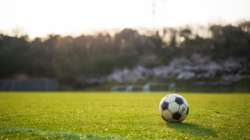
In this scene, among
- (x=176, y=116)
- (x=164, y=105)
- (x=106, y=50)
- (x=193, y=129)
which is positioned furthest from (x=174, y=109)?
(x=106, y=50)

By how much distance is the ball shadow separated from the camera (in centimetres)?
901

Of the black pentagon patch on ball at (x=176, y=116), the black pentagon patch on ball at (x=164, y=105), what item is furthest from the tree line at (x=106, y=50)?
the black pentagon patch on ball at (x=176, y=116)

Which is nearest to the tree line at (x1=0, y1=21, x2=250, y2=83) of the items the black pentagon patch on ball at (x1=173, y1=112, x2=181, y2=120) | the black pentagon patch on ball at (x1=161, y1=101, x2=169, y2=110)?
the black pentagon patch on ball at (x1=161, y1=101, x2=169, y2=110)

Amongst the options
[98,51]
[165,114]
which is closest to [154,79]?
[98,51]

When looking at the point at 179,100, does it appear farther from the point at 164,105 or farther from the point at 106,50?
the point at 106,50

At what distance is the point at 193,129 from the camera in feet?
32.0

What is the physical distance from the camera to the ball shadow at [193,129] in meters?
9.01

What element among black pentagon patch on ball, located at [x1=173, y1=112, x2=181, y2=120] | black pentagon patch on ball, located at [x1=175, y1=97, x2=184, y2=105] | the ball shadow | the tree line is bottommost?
the ball shadow

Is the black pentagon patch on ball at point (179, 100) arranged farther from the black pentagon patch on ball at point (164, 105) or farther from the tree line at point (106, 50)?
the tree line at point (106, 50)

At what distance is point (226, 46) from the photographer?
81.1 m

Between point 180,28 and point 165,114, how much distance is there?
249 ft

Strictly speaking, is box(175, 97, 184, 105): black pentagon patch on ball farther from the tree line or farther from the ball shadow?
the tree line

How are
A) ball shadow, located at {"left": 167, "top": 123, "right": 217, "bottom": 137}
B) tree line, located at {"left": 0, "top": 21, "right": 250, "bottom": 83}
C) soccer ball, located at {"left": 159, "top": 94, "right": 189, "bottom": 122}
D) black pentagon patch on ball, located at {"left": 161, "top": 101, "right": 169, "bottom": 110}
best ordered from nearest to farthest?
ball shadow, located at {"left": 167, "top": 123, "right": 217, "bottom": 137}
soccer ball, located at {"left": 159, "top": 94, "right": 189, "bottom": 122}
black pentagon patch on ball, located at {"left": 161, "top": 101, "right": 169, "bottom": 110}
tree line, located at {"left": 0, "top": 21, "right": 250, "bottom": 83}

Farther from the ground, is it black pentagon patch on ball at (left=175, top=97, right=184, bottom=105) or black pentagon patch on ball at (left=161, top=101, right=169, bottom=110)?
black pentagon patch on ball at (left=175, top=97, right=184, bottom=105)
